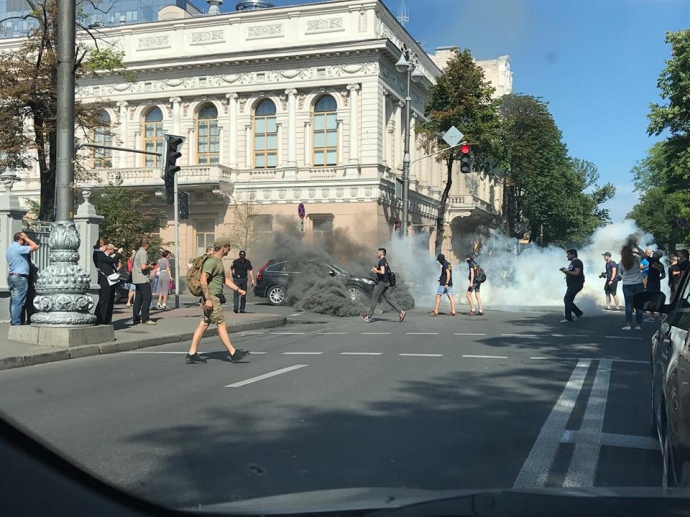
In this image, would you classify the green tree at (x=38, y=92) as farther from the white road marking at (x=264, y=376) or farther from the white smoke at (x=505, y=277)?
the white road marking at (x=264, y=376)

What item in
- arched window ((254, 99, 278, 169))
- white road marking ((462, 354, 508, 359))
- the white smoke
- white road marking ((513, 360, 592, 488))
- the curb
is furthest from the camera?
arched window ((254, 99, 278, 169))

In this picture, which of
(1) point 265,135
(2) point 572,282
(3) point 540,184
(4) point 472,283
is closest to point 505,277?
(4) point 472,283

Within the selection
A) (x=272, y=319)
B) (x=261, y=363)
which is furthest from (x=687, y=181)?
(x=261, y=363)

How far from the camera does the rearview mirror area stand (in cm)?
583

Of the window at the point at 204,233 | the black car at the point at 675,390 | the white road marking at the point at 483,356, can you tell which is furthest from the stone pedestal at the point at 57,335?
the window at the point at 204,233

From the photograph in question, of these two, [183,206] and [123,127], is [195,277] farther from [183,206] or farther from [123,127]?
[123,127]

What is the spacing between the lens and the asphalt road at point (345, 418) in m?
4.66

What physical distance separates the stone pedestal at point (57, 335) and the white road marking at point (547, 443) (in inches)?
299

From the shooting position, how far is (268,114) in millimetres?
38750

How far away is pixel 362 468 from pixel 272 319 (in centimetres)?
1291

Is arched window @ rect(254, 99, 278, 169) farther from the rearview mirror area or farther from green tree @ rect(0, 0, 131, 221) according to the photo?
the rearview mirror area

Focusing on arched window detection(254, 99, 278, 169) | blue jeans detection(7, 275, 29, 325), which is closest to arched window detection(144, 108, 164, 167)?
arched window detection(254, 99, 278, 169)

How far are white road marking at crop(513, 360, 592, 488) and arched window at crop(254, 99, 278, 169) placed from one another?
3204 centimetres

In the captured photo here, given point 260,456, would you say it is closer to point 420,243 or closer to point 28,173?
point 420,243
